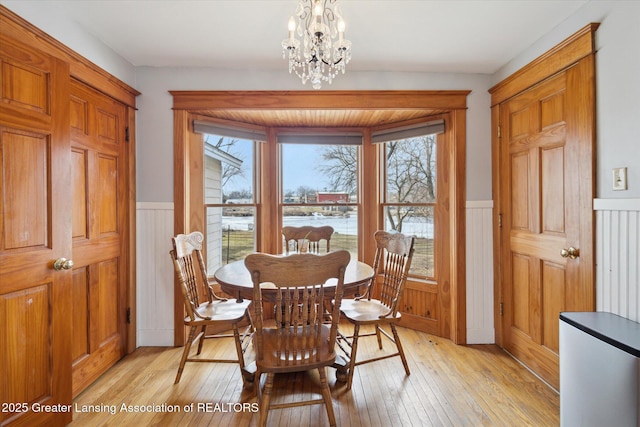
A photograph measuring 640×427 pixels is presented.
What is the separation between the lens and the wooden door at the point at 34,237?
63.2 inches

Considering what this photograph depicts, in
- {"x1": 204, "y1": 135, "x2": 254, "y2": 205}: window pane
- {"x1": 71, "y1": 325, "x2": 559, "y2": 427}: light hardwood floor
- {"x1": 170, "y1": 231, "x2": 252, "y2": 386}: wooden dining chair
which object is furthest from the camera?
{"x1": 204, "y1": 135, "x2": 254, "y2": 205}: window pane

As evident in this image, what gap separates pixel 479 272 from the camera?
298cm

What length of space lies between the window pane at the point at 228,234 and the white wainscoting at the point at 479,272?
217 centimetres

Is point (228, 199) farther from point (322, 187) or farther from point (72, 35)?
point (72, 35)

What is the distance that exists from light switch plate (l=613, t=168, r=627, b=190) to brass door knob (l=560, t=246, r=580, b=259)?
460 millimetres

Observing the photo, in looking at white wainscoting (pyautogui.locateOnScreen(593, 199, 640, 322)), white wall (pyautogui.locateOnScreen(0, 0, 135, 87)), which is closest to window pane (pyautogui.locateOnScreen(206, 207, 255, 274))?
white wall (pyautogui.locateOnScreen(0, 0, 135, 87))


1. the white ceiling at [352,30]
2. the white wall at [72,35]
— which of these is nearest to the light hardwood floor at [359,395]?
the white wall at [72,35]

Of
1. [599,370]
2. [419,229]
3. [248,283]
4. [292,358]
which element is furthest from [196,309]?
[599,370]

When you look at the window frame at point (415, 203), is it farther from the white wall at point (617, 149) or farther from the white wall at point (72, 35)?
the white wall at point (72, 35)

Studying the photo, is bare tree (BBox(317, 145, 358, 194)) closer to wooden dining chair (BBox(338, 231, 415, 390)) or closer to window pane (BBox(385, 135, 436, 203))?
window pane (BBox(385, 135, 436, 203))

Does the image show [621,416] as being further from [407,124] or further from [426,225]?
[407,124]

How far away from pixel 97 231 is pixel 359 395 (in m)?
2.19

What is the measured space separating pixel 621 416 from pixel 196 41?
3273 mm

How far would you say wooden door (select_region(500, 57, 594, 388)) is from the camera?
2.04 metres
